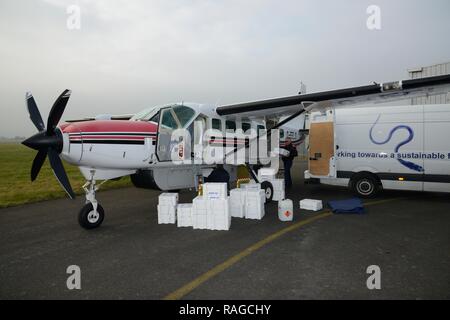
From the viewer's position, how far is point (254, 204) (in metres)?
6.73

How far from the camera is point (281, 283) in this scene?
3.49 m

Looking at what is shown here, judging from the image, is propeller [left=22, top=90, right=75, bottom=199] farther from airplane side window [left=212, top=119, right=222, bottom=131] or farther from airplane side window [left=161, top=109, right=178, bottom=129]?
airplane side window [left=212, top=119, right=222, bottom=131]

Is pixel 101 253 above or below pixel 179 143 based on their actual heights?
below

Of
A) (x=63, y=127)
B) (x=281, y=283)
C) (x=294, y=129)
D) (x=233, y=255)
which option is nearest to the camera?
(x=281, y=283)

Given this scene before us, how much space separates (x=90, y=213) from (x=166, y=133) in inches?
96.9

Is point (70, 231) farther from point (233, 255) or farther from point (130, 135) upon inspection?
point (233, 255)

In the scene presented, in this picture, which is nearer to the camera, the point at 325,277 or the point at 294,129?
the point at 325,277

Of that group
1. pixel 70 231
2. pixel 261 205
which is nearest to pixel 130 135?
pixel 70 231

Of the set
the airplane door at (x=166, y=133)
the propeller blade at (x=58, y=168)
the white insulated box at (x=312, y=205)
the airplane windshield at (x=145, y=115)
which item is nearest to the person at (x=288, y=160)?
the white insulated box at (x=312, y=205)

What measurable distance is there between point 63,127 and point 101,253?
2.61 m

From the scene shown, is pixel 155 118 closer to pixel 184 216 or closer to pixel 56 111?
pixel 56 111

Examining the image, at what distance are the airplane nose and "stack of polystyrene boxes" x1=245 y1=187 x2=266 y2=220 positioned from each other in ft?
13.4
